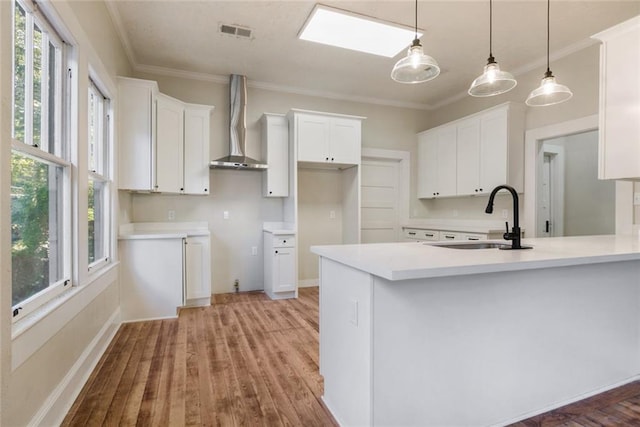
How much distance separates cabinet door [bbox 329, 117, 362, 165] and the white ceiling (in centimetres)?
60

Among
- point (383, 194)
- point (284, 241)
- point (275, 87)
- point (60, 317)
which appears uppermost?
point (275, 87)

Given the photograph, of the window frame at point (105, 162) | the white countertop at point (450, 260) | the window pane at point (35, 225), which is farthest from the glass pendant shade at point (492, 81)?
the window frame at point (105, 162)

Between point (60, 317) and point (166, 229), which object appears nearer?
point (60, 317)

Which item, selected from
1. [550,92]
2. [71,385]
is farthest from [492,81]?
[71,385]

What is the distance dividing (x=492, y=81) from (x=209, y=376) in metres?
2.76

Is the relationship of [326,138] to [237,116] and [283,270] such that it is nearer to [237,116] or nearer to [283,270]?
[237,116]

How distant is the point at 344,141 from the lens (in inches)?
178

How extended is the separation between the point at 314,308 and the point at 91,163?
8.56 feet

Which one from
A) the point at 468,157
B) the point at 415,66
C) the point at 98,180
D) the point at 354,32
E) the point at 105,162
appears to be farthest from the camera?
the point at 468,157

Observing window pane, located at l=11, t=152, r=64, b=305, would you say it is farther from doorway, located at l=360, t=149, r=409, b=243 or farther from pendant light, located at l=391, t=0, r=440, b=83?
doorway, located at l=360, t=149, r=409, b=243

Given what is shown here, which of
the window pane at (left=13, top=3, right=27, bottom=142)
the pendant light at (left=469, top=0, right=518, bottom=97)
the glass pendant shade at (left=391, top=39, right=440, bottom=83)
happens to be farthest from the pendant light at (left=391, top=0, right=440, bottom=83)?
the window pane at (left=13, top=3, right=27, bottom=142)

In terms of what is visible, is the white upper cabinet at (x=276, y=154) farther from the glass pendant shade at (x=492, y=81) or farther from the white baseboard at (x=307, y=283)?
the glass pendant shade at (x=492, y=81)

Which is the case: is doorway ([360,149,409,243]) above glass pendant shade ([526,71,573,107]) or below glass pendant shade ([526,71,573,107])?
below

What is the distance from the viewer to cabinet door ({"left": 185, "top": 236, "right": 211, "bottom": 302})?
3.78 metres
